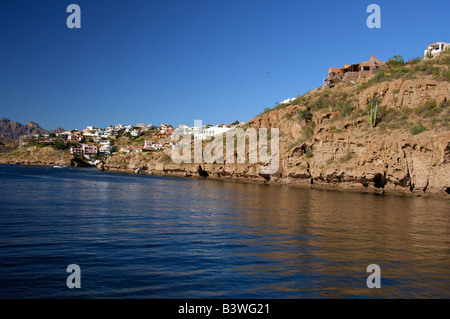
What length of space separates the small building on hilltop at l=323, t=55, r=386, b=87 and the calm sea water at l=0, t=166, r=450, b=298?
59.3 metres

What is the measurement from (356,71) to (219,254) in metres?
77.2

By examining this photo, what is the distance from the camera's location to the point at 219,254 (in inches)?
460

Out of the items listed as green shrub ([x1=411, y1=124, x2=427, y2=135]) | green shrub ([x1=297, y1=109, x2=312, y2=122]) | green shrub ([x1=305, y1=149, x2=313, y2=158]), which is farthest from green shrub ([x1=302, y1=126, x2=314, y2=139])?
green shrub ([x1=411, y1=124, x2=427, y2=135])

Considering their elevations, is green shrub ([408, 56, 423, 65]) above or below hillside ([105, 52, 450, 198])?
above

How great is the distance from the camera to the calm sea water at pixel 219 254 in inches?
335

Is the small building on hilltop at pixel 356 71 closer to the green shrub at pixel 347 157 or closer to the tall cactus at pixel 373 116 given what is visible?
the tall cactus at pixel 373 116

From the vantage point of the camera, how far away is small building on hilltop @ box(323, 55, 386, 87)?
72.8 m

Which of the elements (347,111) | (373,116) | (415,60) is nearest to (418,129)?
(373,116)

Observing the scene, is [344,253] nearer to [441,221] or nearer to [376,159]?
[441,221]

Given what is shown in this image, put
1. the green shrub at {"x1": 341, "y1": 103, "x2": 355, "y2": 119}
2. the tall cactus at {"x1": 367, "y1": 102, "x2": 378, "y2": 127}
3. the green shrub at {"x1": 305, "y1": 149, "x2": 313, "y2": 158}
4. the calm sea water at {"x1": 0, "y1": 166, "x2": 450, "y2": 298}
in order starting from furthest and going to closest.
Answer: the green shrub at {"x1": 341, "y1": 103, "x2": 355, "y2": 119}
the green shrub at {"x1": 305, "y1": 149, "x2": 313, "y2": 158}
the tall cactus at {"x1": 367, "y1": 102, "x2": 378, "y2": 127}
the calm sea water at {"x1": 0, "y1": 166, "x2": 450, "y2": 298}

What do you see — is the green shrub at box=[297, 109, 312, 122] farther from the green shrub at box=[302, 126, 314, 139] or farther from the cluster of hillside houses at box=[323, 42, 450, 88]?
the cluster of hillside houses at box=[323, 42, 450, 88]

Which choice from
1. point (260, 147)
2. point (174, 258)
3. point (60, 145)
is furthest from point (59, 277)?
point (60, 145)

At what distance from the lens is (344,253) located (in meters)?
11.9
